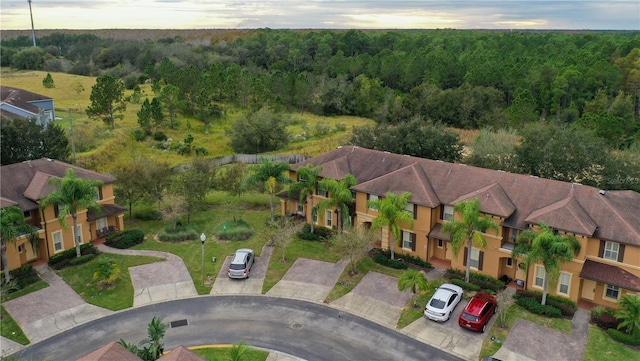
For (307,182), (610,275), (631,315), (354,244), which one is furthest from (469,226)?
(307,182)

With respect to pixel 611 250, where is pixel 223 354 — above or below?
below

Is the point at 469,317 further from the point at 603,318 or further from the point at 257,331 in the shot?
the point at 257,331

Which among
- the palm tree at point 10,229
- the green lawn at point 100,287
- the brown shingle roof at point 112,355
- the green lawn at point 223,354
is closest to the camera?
the brown shingle roof at point 112,355

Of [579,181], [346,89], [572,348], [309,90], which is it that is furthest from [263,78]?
[572,348]

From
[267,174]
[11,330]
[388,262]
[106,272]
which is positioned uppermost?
[267,174]

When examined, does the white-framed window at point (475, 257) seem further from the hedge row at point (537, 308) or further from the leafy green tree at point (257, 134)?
the leafy green tree at point (257, 134)

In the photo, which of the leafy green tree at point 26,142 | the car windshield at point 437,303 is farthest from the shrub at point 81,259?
the car windshield at point 437,303
